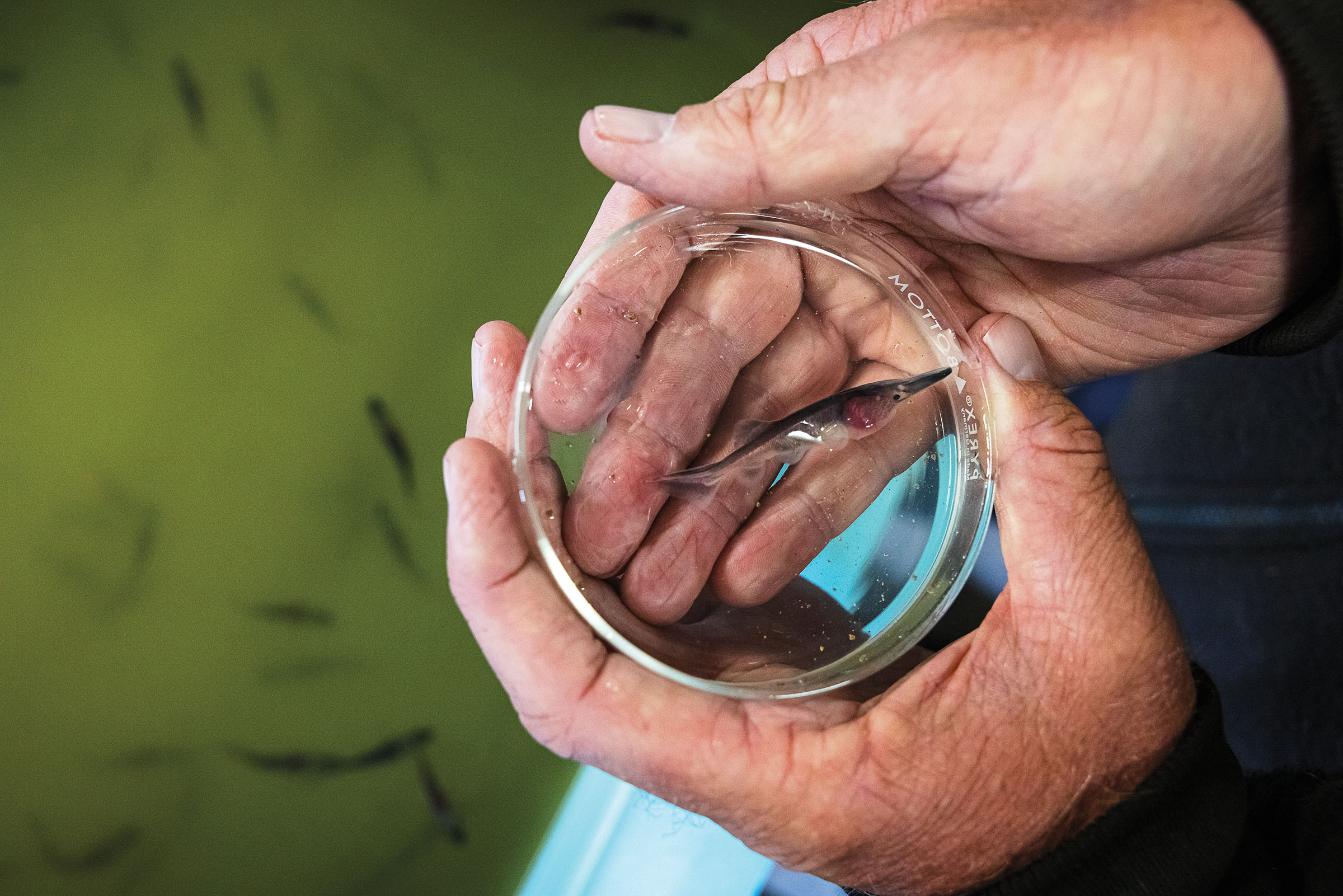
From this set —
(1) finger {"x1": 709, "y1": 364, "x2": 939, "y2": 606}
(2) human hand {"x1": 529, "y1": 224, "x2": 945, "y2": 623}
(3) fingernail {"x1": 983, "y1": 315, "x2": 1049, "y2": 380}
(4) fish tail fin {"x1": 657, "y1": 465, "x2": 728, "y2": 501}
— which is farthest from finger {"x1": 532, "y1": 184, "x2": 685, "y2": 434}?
(3) fingernail {"x1": 983, "y1": 315, "x2": 1049, "y2": 380}

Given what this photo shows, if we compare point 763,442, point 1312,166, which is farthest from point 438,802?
point 1312,166

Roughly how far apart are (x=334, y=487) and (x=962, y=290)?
3.22 feet

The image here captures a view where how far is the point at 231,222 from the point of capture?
120 cm

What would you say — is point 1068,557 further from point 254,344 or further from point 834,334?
point 254,344

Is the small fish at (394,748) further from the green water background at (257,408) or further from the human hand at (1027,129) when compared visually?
the human hand at (1027,129)

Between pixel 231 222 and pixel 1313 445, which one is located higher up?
pixel 231 222

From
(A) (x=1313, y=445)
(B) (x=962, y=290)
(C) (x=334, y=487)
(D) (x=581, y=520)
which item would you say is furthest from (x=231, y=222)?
(A) (x=1313, y=445)

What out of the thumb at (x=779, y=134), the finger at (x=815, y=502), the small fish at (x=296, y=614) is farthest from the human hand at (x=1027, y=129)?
the small fish at (x=296, y=614)

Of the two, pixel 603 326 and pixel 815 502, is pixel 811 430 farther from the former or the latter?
pixel 603 326

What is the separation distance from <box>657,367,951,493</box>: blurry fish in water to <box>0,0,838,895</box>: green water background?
0.65 m

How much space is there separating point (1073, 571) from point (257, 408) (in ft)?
3.62

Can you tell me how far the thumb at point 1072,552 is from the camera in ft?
2.63

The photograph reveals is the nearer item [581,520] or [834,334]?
[581,520]

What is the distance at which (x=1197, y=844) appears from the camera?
0.79 metres
